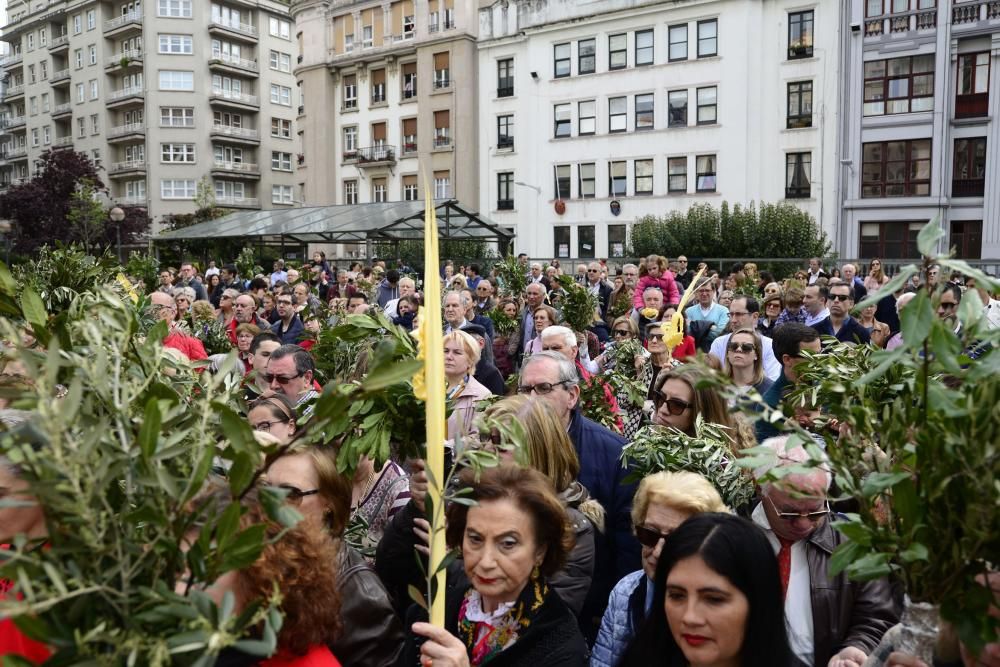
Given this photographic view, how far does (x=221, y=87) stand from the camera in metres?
57.8

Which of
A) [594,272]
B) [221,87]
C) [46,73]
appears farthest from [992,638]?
[46,73]

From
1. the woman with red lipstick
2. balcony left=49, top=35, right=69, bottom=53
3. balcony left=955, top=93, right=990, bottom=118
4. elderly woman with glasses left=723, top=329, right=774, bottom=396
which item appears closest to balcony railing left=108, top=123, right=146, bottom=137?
balcony left=49, top=35, right=69, bottom=53

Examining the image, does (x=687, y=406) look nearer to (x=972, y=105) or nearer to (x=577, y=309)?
(x=577, y=309)

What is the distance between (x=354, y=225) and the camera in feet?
74.8

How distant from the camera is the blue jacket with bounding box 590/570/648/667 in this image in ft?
9.16

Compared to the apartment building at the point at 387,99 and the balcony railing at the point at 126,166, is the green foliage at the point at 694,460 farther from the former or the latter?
the balcony railing at the point at 126,166

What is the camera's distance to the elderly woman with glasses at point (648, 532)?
2.82m

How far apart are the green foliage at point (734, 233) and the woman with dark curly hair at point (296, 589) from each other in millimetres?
29150

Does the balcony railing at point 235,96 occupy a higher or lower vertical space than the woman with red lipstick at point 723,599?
higher

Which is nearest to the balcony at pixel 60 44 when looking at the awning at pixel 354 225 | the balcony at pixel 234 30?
the balcony at pixel 234 30

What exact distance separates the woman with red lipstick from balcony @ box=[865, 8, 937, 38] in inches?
1299

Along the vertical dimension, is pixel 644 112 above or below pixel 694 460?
above

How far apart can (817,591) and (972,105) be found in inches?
1274

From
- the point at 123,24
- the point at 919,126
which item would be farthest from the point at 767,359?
the point at 123,24
